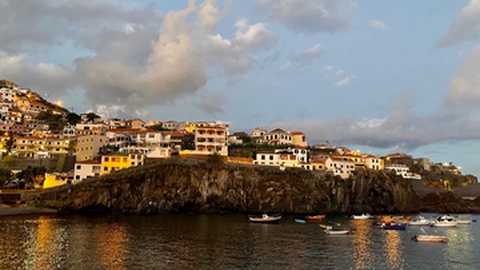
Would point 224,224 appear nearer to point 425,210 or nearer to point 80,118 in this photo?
point 425,210

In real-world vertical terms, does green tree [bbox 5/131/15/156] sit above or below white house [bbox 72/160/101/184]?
above

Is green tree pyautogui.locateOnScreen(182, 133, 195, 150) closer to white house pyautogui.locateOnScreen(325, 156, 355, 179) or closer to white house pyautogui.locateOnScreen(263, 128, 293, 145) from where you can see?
white house pyautogui.locateOnScreen(263, 128, 293, 145)

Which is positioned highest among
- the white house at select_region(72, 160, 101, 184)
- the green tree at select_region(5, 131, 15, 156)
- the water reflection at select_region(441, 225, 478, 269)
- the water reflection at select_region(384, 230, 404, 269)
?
the green tree at select_region(5, 131, 15, 156)

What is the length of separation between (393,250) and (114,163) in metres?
69.5

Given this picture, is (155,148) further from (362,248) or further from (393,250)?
(393,250)

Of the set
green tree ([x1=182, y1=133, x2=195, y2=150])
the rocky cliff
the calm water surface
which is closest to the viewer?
the calm water surface

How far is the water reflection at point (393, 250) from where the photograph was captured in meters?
38.1

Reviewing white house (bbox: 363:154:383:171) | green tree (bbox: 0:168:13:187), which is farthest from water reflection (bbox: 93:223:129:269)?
white house (bbox: 363:154:383:171)

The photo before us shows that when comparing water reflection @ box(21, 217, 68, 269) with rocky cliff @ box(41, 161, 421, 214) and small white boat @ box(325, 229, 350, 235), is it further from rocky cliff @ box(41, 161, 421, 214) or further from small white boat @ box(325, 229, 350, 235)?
small white boat @ box(325, 229, 350, 235)

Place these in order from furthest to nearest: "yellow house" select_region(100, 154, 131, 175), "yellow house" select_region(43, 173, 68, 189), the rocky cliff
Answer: "yellow house" select_region(100, 154, 131, 175) < "yellow house" select_region(43, 173, 68, 189) < the rocky cliff

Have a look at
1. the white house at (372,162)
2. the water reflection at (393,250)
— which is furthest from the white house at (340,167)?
the water reflection at (393,250)

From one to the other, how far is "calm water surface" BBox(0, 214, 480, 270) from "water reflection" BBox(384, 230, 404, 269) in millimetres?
101

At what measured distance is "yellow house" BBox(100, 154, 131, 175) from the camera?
90812 millimetres

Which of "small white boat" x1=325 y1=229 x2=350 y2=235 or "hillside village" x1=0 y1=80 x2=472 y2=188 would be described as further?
"hillside village" x1=0 y1=80 x2=472 y2=188
